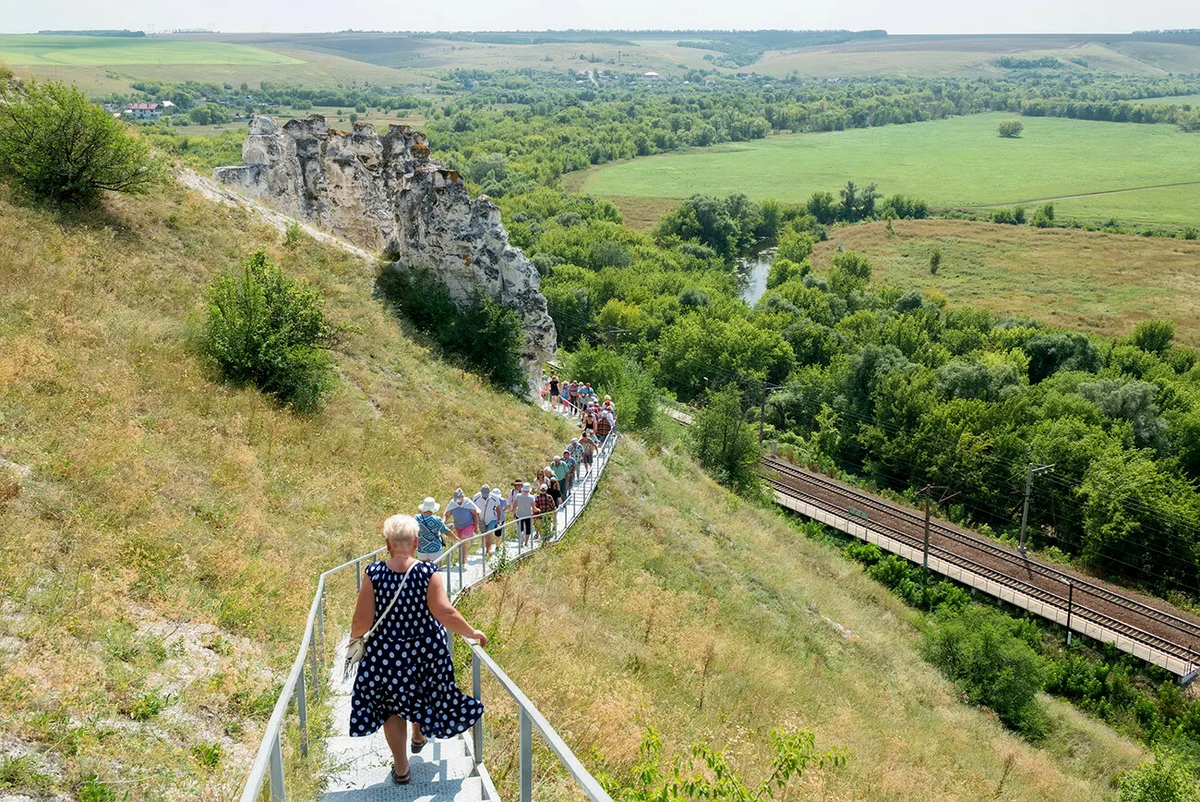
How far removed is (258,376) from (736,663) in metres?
11.5

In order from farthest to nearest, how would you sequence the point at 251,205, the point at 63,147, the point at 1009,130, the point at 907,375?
1. the point at 1009,130
2. the point at 907,375
3. the point at 251,205
4. the point at 63,147

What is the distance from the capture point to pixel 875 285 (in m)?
90.2

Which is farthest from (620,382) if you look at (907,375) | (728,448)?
(907,375)

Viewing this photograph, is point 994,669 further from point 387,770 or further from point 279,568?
point 387,770

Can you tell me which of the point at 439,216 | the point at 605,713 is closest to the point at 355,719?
the point at 605,713

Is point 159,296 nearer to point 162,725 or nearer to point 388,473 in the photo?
point 388,473

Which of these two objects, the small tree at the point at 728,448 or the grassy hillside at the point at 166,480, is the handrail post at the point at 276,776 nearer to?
the grassy hillside at the point at 166,480

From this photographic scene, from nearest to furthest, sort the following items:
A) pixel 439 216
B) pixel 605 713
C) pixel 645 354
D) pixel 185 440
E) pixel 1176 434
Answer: pixel 605 713 < pixel 185 440 < pixel 439 216 < pixel 1176 434 < pixel 645 354

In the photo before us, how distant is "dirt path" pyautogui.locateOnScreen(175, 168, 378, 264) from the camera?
28.0 m

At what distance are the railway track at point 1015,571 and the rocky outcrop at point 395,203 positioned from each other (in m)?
22.9

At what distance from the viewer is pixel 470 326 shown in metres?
28.2

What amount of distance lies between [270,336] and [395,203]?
1422 centimetres

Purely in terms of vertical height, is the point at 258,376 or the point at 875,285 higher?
the point at 258,376

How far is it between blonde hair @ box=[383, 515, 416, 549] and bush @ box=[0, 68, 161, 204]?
2093 cm
